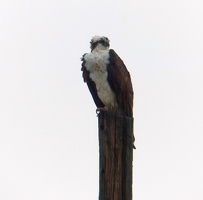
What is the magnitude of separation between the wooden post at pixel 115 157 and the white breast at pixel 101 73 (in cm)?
248

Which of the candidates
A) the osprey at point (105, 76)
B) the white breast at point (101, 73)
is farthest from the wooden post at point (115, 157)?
the white breast at point (101, 73)

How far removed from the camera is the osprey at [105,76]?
21.9ft

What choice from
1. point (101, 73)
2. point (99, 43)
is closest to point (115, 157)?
point (101, 73)

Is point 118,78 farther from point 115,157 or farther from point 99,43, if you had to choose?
A: point 115,157

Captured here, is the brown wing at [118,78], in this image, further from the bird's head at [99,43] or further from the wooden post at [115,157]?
Result: the wooden post at [115,157]

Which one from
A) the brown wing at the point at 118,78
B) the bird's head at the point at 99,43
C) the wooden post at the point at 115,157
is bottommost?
the wooden post at the point at 115,157

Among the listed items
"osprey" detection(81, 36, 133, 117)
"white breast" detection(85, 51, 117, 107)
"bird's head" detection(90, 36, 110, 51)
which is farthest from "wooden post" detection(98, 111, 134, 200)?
"bird's head" detection(90, 36, 110, 51)

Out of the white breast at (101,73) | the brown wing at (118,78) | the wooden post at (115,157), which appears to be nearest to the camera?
the wooden post at (115,157)

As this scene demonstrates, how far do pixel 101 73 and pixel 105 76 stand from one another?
0.07 m

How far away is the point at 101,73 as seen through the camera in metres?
6.78

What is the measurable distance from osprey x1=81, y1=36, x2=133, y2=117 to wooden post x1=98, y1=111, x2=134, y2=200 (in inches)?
87.5

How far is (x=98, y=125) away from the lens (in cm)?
430

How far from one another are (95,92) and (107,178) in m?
3.10

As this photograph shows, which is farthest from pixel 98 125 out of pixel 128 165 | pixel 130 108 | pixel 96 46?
pixel 96 46
